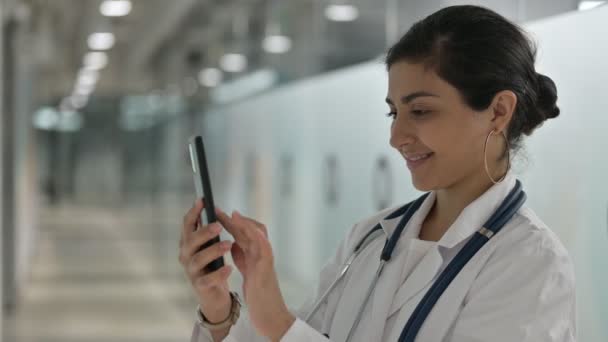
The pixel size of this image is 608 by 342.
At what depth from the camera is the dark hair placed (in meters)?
1.88

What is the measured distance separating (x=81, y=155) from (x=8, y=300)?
69.9 ft

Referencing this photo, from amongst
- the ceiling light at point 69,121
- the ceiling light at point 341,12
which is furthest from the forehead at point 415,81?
the ceiling light at point 69,121

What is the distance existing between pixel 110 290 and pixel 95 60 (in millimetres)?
6265

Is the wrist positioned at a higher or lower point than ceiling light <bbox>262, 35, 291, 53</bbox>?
lower

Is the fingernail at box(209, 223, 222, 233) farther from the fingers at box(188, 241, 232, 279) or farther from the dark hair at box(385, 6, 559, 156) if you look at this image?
the dark hair at box(385, 6, 559, 156)

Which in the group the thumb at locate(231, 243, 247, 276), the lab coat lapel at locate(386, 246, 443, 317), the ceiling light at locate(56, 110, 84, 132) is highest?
the ceiling light at locate(56, 110, 84, 132)

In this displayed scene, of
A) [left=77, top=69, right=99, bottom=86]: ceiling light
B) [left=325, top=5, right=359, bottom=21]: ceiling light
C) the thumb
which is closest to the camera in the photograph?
the thumb

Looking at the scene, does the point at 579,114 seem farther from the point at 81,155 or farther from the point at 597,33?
the point at 81,155

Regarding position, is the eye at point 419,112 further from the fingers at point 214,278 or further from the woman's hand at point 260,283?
the fingers at point 214,278

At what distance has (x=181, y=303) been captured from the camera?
35.9 feet

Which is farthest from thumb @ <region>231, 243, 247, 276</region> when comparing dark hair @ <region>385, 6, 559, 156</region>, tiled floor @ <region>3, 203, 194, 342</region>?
tiled floor @ <region>3, 203, 194, 342</region>

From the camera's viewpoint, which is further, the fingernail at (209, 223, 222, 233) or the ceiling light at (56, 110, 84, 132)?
the ceiling light at (56, 110, 84, 132)

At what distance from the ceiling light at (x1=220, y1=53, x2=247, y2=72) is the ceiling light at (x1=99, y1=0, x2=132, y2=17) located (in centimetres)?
229

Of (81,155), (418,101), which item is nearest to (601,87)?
(418,101)
